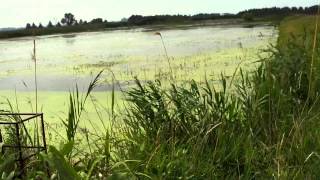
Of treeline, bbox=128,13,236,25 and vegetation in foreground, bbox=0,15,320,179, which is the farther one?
treeline, bbox=128,13,236,25

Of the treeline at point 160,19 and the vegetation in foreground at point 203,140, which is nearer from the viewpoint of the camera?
the vegetation in foreground at point 203,140

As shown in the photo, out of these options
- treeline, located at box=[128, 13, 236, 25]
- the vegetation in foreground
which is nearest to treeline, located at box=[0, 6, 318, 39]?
treeline, located at box=[128, 13, 236, 25]

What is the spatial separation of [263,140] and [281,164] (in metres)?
0.69

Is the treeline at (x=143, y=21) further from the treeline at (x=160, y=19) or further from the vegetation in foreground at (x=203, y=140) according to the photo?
the vegetation in foreground at (x=203, y=140)

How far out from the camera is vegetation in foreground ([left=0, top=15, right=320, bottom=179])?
2.71 metres

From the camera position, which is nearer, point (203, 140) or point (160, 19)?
point (203, 140)

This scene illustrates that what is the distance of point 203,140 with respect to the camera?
10.1ft

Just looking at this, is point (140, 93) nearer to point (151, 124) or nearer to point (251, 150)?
point (151, 124)

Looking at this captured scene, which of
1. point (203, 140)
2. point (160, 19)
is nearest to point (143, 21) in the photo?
point (160, 19)

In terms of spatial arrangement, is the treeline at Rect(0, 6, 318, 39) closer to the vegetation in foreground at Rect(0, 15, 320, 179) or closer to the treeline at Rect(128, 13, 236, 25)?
the treeline at Rect(128, 13, 236, 25)

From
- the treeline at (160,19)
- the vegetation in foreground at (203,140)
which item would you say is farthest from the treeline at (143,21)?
the vegetation in foreground at (203,140)

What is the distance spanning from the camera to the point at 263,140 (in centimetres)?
346

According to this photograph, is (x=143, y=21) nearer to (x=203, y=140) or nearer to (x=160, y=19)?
(x=160, y=19)

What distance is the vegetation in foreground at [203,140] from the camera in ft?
8.90
